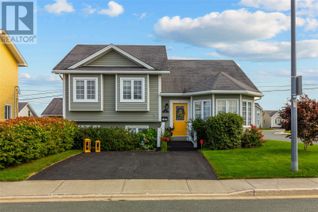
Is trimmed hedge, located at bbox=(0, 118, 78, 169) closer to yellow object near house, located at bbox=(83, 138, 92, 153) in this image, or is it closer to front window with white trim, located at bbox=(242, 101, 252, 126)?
yellow object near house, located at bbox=(83, 138, 92, 153)

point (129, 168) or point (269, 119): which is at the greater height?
point (269, 119)

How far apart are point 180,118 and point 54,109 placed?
91.4 ft

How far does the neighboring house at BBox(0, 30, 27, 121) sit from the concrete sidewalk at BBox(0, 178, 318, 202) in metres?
15.3

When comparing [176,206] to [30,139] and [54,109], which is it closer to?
[30,139]

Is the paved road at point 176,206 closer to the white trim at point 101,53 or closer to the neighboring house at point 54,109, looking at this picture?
the white trim at point 101,53

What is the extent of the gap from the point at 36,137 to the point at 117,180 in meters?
5.26

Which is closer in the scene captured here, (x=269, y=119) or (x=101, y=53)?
(x=101, y=53)

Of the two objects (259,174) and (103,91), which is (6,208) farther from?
(103,91)

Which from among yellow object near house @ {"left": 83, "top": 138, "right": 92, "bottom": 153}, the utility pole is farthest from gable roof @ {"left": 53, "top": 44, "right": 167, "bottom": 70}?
the utility pole

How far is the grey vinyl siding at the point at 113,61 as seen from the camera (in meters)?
22.4

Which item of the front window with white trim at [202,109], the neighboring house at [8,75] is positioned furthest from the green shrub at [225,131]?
the neighboring house at [8,75]

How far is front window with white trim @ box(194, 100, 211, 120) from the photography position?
22.1 m

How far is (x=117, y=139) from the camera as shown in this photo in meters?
20.4

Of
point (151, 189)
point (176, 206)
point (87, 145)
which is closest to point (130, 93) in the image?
point (87, 145)
